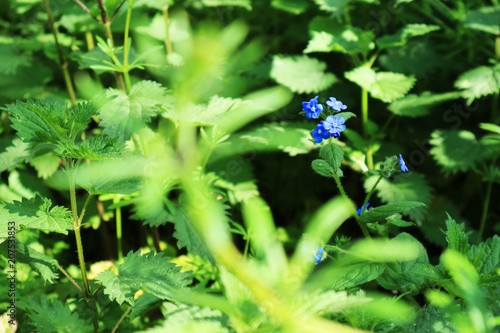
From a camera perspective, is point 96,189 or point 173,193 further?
point 173,193

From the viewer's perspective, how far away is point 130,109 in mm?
1512

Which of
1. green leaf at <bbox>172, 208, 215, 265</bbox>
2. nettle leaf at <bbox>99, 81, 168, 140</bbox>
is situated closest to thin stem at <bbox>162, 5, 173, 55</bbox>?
nettle leaf at <bbox>99, 81, 168, 140</bbox>

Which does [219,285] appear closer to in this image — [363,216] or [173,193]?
[363,216]

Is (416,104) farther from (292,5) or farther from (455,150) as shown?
(292,5)

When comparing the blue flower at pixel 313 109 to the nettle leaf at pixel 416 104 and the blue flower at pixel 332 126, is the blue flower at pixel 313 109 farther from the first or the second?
the nettle leaf at pixel 416 104

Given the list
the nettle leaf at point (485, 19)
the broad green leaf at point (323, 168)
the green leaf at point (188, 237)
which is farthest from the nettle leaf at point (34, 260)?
the nettle leaf at point (485, 19)

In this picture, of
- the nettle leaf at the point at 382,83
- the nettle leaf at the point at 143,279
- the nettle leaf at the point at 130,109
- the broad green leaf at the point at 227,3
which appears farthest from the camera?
the broad green leaf at the point at 227,3

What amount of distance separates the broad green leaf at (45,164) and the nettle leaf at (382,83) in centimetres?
137

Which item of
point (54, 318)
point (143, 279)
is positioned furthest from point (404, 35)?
point (54, 318)

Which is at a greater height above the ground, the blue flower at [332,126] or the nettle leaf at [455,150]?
the blue flower at [332,126]

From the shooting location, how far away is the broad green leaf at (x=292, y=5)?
2398mm

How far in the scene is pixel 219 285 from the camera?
1.58m

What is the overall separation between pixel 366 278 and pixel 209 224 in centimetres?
100

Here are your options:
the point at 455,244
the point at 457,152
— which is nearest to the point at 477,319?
the point at 455,244
